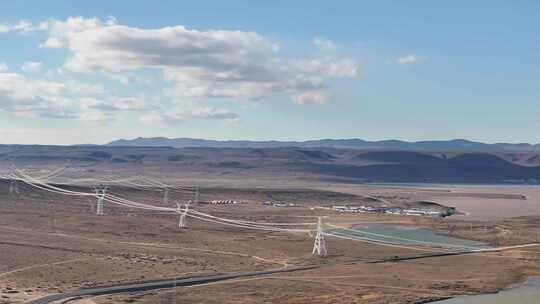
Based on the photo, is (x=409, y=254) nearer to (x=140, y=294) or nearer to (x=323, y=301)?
(x=323, y=301)

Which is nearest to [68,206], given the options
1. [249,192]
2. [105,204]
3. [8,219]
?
[105,204]

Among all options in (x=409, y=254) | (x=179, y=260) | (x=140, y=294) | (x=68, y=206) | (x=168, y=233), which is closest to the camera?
(x=140, y=294)

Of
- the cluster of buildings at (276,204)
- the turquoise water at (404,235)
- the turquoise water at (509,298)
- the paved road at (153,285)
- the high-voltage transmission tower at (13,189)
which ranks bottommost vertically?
the turquoise water at (509,298)

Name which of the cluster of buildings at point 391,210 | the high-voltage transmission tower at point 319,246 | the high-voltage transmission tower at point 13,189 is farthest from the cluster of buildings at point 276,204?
the high-voltage transmission tower at point 319,246

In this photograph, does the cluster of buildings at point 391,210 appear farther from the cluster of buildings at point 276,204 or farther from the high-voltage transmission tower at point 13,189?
the high-voltage transmission tower at point 13,189

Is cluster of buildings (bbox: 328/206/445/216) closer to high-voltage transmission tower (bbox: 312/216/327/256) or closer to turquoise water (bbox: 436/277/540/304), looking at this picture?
high-voltage transmission tower (bbox: 312/216/327/256)

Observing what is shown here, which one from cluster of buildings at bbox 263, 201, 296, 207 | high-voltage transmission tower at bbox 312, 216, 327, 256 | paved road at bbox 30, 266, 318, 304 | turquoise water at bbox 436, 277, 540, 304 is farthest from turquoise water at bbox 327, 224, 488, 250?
cluster of buildings at bbox 263, 201, 296, 207

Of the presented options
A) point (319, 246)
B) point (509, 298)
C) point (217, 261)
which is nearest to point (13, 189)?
point (217, 261)
